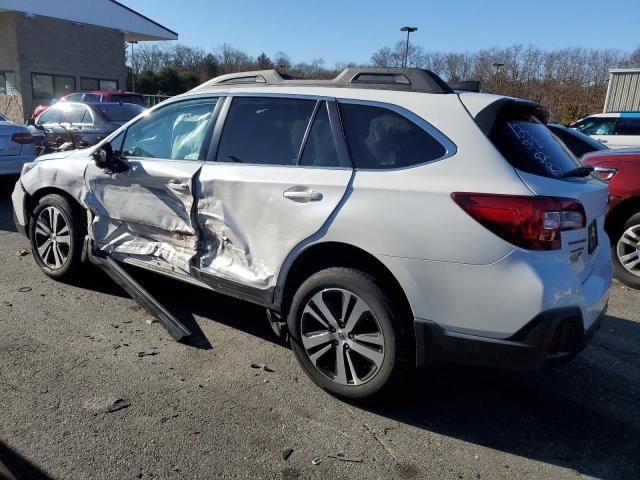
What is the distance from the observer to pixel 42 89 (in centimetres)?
2797

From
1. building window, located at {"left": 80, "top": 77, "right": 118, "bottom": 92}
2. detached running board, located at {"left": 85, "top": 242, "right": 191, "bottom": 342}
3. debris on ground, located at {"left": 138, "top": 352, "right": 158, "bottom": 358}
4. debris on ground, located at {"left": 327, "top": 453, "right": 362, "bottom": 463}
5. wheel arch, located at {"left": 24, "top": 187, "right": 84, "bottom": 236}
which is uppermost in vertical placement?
building window, located at {"left": 80, "top": 77, "right": 118, "bottom": 92}

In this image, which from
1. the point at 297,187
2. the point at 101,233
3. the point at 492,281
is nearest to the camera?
the point at 492,281

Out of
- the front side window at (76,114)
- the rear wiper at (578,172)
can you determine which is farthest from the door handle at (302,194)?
the front side window at (76,114)

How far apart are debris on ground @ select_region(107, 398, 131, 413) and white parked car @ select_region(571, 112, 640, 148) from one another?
13.5 metres

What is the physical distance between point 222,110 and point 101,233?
5.33ft

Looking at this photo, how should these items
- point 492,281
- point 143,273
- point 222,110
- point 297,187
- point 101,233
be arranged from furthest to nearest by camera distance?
point 143,273 → point 101,233 → point 222,110 → point 297,187 → point 492,281

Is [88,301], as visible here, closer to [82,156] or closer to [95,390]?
[82,156]

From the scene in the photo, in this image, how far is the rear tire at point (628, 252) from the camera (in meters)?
5.40

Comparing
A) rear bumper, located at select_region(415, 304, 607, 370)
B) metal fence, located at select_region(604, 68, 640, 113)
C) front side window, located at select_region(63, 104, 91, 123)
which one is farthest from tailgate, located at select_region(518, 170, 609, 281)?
metal fence, located at select_region(604, 68, 640, 113)

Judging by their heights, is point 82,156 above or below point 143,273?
above

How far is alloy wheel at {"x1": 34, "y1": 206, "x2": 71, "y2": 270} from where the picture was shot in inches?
190

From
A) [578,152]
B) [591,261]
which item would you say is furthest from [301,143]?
[578,152]

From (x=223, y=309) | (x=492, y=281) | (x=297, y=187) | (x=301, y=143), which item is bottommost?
(x=223, y=309)

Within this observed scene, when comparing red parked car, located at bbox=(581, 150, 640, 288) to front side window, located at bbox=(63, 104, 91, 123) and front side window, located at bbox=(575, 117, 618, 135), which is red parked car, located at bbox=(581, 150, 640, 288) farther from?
front side window, located at bbox=(63, 104, 91, 123)
